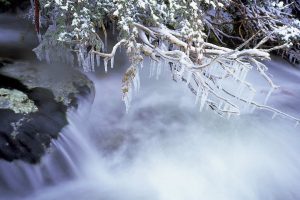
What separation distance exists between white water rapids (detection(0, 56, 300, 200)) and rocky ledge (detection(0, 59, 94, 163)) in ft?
0.43

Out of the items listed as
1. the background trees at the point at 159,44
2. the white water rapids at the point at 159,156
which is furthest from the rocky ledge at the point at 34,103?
the background trees at the point at 159,44

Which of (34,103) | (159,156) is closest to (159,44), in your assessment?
(159,156)

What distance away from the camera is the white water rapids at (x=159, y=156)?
417cm

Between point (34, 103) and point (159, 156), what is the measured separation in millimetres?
1765

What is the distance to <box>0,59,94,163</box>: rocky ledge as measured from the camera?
3955 millimetres

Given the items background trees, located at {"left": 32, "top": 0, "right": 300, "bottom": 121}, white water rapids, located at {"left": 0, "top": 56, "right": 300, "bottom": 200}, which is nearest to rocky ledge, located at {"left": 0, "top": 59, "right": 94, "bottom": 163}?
white water rapids, located at {"left": 0, "top": 56, "right": 300, "bottom": 200}

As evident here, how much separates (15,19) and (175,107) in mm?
3958

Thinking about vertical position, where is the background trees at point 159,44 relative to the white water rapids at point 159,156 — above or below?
above

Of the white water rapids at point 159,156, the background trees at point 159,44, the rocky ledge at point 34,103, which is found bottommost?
the white water rapids at point 159,156

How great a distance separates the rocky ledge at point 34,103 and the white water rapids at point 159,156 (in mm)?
130

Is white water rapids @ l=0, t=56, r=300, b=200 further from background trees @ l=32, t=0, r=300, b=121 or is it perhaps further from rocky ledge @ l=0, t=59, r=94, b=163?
background trees @ l=32, t=0, r=300, b=121

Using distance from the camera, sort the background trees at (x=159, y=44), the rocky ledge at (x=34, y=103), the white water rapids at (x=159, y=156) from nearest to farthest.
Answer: the rocky ledge at (x=34, y=103) → the white water rapids at (x=159, y=156) → the background trees at (x=159, y=44)

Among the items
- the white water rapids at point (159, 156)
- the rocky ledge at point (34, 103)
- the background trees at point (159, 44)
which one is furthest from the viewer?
the background trees at point (159, 44)

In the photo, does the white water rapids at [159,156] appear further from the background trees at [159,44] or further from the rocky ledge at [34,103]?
the background trees at [159,44]
